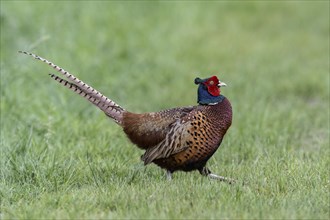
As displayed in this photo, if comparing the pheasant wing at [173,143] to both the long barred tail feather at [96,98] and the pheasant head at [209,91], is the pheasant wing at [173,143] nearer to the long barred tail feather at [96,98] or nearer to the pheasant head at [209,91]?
the pheasant head at [209,91]

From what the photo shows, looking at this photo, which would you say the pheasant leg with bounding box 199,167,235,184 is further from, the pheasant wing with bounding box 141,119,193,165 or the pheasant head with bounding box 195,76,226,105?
the pheasant head with bounding box 195,76,226,105

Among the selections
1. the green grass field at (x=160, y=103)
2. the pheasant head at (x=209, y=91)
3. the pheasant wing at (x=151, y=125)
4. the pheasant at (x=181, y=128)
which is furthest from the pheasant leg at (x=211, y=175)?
the pheasant head at (x=209, y=91)

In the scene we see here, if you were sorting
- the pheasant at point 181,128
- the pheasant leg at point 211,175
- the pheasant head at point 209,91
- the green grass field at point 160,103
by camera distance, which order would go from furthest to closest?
the pheasant head at point 209,91 → the pheasant at point 181,128 → the pheasant leg at point 211,175 → the green grass field at point 160,103

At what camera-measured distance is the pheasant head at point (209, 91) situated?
6.36m

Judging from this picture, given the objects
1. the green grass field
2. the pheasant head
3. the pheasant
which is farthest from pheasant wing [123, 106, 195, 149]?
the green grass field

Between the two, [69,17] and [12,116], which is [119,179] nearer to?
[12,116]

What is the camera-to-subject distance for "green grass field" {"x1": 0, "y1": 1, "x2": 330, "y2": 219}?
540 centimetres

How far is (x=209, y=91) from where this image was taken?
21.0ft

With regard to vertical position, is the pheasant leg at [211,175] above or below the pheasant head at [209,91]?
below

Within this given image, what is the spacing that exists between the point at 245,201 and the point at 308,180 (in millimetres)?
812

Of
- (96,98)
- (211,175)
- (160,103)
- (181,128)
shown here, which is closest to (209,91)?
(181,128)

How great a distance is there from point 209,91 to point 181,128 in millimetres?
370

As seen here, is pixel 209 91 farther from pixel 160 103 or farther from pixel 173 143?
pixel 160 103

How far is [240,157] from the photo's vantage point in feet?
23.8
